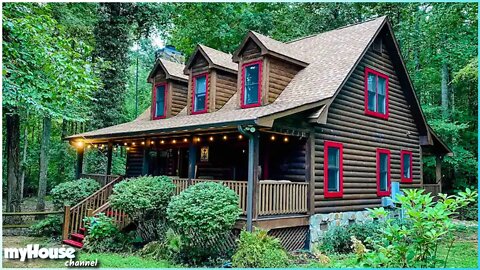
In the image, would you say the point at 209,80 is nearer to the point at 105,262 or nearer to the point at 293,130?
the point at 293,130

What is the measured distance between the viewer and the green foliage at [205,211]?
28.4ft

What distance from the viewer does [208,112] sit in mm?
13547

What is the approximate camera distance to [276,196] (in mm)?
9852

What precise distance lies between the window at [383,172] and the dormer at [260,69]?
13.7 ft

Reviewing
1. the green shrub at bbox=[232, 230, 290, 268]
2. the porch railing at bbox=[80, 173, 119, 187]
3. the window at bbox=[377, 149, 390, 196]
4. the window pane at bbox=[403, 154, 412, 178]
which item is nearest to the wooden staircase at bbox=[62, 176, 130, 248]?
the porch railing at bbox=[80, 173, 119, 187]

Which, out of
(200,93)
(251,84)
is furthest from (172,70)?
(251,84)

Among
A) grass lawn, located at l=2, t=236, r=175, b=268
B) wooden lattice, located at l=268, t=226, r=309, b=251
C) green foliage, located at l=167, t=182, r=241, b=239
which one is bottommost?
grass lawn, located at l=2, t=236, r=175, b=268

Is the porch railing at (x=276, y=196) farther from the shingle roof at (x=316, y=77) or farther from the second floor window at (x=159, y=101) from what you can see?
the second floor window at (x=159, y=101)

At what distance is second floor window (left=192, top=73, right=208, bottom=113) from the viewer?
13875mm

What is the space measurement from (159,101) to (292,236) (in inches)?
319

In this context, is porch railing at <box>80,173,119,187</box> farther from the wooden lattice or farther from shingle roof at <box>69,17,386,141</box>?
the wooden lattice

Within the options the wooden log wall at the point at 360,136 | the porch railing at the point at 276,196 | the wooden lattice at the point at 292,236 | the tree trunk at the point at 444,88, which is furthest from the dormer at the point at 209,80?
the tree trunk at the point at 444,88

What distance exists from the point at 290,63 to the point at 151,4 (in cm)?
1128

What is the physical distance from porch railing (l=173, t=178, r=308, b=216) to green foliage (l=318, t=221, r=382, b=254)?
3.25ft
